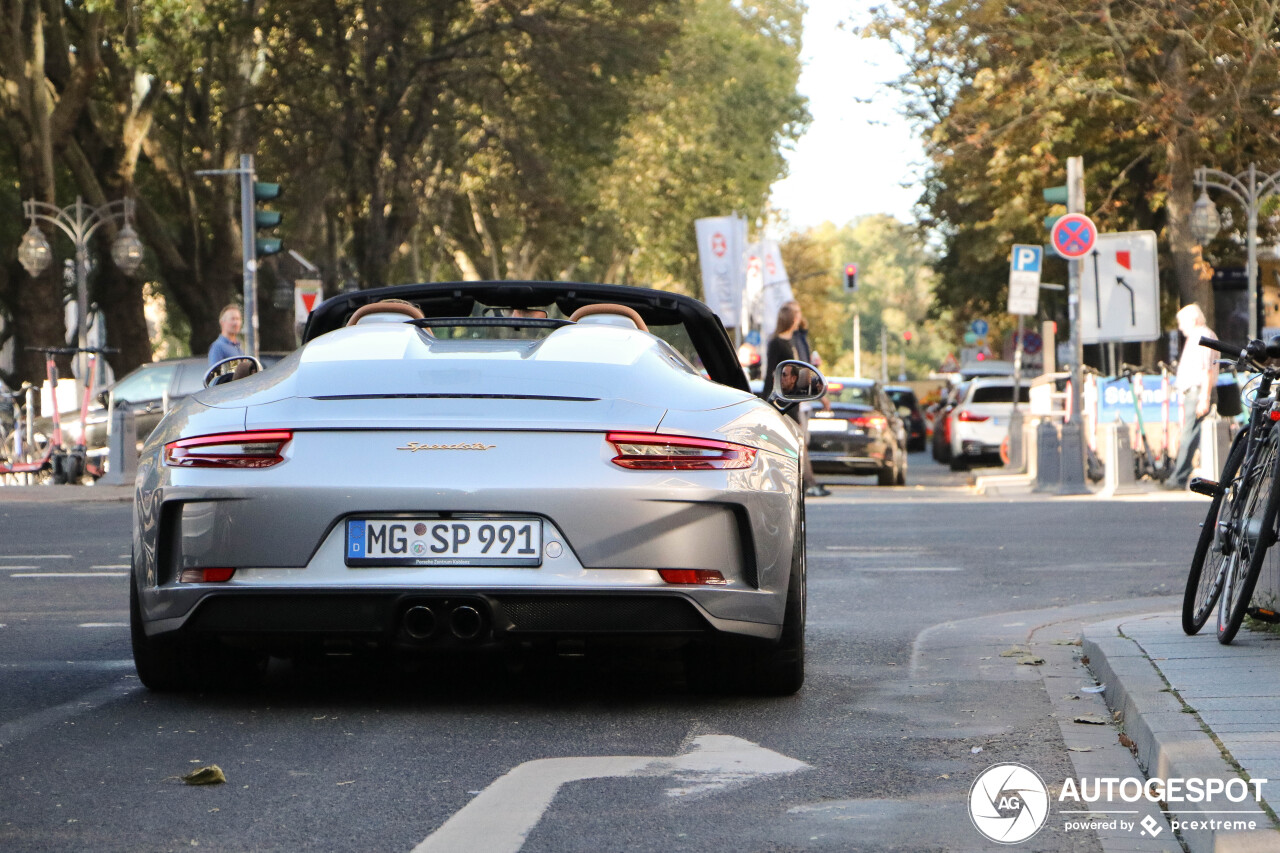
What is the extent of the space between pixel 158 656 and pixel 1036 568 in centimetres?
687

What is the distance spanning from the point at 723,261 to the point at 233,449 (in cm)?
3866

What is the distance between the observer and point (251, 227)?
29.3m

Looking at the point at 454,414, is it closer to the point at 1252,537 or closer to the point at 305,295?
the point at 1252,537

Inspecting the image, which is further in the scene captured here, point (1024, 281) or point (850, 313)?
point (850, 313)

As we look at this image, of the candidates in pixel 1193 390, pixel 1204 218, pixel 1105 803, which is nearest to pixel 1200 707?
pixel 1105 803

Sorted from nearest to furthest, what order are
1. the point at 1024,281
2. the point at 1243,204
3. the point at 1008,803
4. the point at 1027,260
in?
the point at 1008,803
the point at 1027,260
the point at 1024,281
the point at 1243,204

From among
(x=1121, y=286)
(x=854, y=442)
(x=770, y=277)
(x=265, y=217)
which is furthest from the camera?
(x=770, y=277)

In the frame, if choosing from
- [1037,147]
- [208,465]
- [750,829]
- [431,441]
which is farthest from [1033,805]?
[1037,147]

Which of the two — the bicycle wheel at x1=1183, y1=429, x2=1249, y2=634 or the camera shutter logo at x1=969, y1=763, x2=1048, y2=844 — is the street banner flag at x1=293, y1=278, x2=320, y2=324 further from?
the camera shutter logo at x1=969, y1=763, x2=1048, y2=844

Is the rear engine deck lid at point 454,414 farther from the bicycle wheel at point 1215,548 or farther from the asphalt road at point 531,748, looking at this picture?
the bicycle wheel at point 1215,548

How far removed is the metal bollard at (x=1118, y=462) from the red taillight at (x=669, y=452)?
16.0m

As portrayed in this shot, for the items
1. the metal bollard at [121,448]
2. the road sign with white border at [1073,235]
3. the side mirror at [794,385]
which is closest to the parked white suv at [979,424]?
the road sign with white border at [1073,235]

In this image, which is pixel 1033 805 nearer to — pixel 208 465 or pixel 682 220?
pixel 208 465

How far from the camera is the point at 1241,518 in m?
7.45
